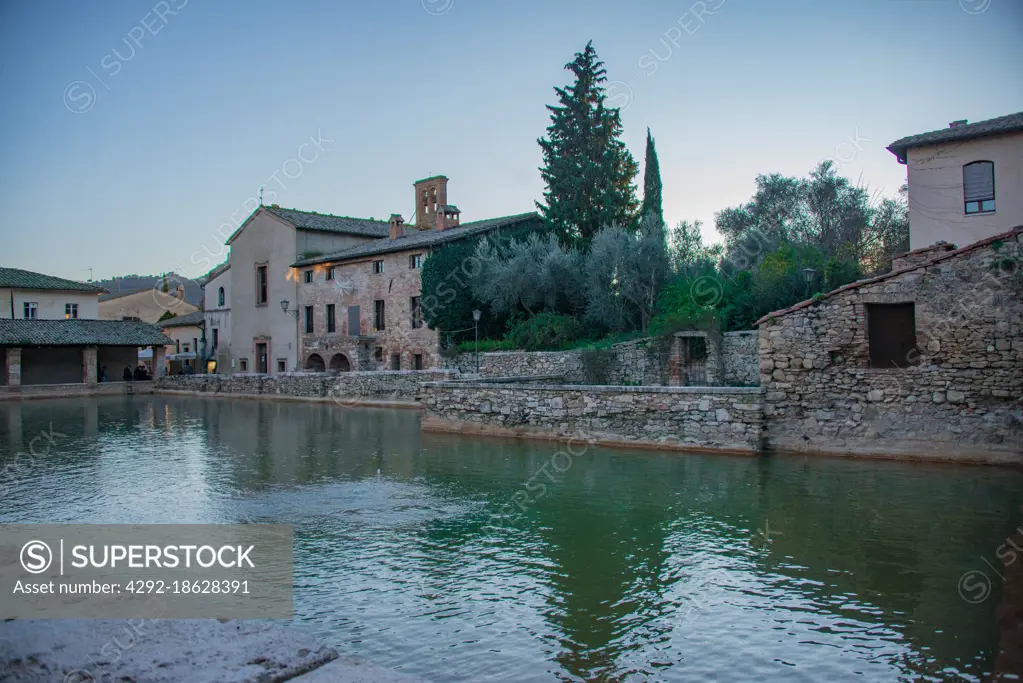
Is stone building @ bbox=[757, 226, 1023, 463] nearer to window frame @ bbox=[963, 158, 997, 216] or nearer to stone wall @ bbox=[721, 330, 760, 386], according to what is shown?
stone wall @ bbox=[721, 330, 760, 386]

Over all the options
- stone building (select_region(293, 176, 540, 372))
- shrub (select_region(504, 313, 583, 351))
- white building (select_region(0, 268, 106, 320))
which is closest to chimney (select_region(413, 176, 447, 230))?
stone building (select_region(293, 176, 540, 372))

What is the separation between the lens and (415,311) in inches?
1171

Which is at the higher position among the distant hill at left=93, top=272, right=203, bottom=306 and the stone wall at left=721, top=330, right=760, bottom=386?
the distant hill at left=93, top=272, right=203, bottom=306

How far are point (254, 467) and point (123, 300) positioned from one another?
Result: 1966 inches

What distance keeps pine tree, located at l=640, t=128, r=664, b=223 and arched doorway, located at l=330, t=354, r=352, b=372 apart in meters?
15.4

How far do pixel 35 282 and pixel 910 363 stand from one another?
47.2m

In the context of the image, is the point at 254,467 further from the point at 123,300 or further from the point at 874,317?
the point at 123,300

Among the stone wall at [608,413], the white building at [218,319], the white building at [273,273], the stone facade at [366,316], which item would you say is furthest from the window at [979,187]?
the white building at [218,319]

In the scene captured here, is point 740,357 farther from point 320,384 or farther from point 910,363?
point 320,384

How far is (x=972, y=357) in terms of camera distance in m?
10.9

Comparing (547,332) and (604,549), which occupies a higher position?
(547,332)

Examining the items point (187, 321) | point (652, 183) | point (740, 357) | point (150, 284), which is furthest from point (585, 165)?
point (150, 284)

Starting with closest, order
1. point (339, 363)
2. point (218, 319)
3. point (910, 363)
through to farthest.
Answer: point (910, 363) < point (339, 363) < point (218, 319)

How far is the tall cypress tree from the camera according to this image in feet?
96.8
